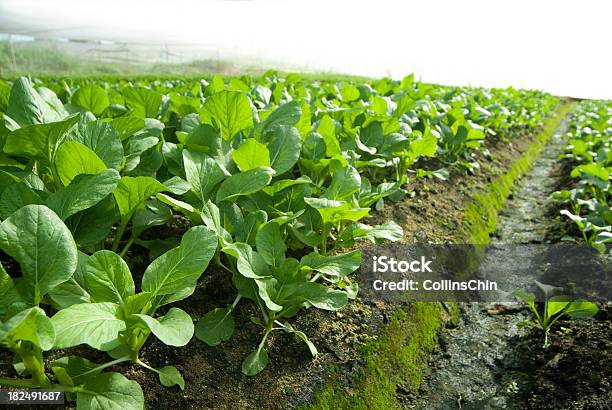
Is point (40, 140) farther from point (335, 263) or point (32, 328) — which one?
point (335, 263)

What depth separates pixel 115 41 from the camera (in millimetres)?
22266

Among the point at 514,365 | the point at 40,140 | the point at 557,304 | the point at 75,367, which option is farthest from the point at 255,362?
the point at 557,304

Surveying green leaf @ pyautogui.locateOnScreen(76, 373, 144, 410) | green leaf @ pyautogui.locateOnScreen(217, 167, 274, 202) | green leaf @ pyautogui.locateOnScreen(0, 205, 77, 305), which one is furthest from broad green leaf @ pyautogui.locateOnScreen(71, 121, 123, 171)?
green leaf @ pyautogui.locateOnScreen(76, 373, 144, 410)

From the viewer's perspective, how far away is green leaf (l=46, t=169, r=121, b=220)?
147 centimetres

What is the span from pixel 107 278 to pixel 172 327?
25cm

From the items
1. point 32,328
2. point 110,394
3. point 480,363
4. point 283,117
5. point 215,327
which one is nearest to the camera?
point 32,328

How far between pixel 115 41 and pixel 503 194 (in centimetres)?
2115

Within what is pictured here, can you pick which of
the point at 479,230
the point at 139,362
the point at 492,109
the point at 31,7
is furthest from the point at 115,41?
the point at 139,362

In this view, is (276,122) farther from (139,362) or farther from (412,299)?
(139,362)

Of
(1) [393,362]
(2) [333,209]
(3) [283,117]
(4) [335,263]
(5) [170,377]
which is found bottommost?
(1) [393,362]

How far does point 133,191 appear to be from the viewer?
1608 mm

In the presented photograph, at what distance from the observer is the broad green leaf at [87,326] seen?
1155 millimetres

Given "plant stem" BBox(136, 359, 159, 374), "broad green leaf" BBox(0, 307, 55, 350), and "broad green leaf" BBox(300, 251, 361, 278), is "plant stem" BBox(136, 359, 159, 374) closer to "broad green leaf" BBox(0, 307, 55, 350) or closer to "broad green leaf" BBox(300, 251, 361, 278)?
"broad green leaf" BBox(0, 307, 55, 350)

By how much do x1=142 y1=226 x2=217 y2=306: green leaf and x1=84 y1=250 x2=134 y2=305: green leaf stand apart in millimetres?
60
